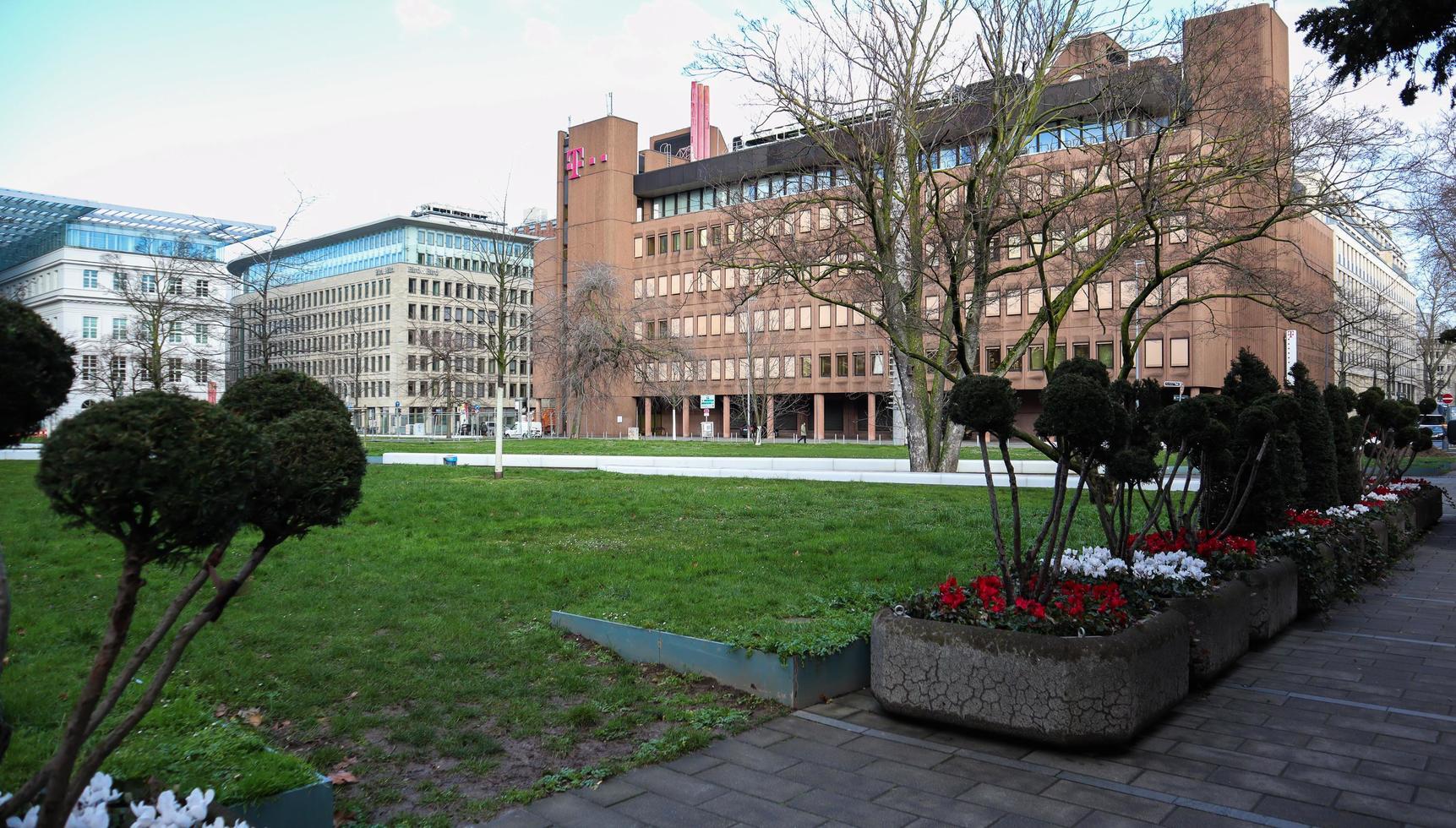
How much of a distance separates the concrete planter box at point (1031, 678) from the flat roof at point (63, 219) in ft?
226

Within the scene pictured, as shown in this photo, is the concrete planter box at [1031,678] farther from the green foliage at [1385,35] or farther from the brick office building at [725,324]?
the brick office building at [725,324]

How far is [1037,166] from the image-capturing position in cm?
1717

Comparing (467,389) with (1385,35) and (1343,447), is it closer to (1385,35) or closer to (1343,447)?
(1343,447)

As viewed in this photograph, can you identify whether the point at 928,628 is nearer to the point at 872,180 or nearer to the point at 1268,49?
the point at 872,180

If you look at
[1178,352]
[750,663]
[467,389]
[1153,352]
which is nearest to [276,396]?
[750,663]

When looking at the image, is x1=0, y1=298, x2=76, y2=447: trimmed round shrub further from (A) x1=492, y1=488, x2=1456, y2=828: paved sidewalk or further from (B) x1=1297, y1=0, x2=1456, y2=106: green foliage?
(B) x1=1297, y1=0, x2=1456, y2=106: green foliage

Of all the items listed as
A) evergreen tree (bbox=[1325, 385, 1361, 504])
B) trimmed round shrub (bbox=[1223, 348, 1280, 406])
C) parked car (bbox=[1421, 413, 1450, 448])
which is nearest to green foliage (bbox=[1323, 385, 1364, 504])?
evergreen tree (bbox=[1325, 385, 1361, 504])

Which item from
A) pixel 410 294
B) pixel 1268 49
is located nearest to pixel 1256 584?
pixel 1268 49

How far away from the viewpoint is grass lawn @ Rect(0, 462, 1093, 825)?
4465mm

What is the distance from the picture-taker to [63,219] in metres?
68.1

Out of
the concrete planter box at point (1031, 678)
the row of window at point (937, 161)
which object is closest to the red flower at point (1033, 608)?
the concrete planter box at point (1031, 678)

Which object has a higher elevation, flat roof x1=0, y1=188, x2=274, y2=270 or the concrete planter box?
flat roof x1=0, y1=188, x2=274, y2=270

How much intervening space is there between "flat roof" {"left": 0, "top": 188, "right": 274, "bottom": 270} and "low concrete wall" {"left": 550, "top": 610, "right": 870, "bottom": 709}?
67034 mm

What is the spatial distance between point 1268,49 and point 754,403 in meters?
54.9
